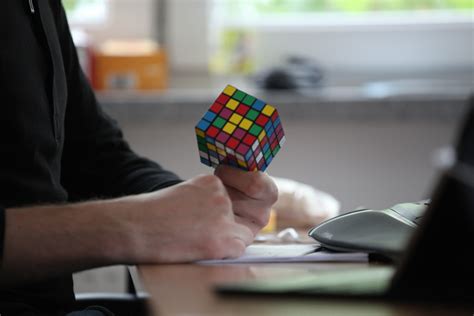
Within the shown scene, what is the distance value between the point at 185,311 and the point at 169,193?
0.82ft

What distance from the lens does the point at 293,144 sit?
2291mm

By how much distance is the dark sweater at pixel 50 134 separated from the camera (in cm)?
111

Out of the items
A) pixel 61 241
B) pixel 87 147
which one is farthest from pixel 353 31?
pixel 61 241

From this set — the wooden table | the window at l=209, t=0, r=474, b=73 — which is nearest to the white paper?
the wooden table

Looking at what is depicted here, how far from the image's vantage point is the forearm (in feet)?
2.92

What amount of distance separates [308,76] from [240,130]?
1405 mm

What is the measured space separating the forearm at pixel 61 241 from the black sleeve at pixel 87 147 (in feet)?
1.40

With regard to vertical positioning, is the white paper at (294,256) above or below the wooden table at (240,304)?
below

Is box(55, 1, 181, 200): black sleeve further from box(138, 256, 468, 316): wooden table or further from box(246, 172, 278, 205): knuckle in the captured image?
box(138, 256, 468, 316): wooden table

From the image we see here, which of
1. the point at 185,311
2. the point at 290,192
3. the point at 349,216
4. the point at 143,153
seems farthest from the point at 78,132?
the point at 143,153

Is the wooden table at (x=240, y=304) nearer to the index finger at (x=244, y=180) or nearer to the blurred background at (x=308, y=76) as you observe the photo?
the index finger at (x=244, y=180)

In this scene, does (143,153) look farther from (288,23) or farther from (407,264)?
(407,264)

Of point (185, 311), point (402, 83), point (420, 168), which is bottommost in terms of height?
point (420, 168)

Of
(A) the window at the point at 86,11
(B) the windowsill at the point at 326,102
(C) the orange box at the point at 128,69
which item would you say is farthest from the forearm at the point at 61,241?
(A) the window at the point at 86,11
